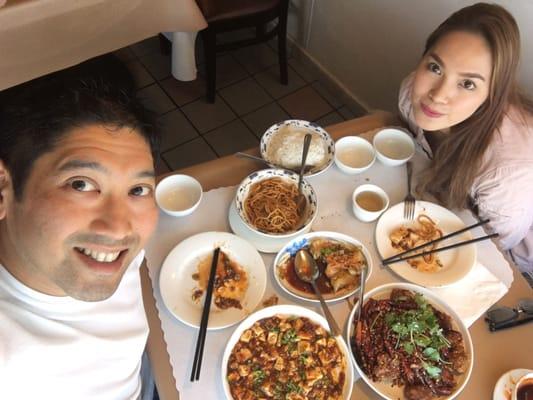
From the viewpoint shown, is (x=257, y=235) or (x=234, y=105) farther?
(x=234, y=105)

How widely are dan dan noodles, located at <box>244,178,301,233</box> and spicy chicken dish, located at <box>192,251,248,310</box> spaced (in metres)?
0.17

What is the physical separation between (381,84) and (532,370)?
2.29 m

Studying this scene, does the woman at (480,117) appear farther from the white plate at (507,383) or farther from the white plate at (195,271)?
the white plate at (195,271)

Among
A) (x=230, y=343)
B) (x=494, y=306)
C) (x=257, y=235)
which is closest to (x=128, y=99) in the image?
(x=257, y=235)

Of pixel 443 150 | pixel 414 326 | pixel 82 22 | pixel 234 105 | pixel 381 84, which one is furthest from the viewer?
pixel 234 105

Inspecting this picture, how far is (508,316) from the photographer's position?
147cm

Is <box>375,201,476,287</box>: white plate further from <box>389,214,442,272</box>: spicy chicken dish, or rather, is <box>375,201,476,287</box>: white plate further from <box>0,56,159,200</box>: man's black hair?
<box>0,56,159,200</box>: man's black hair

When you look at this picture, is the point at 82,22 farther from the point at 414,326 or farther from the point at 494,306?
the point at 494,306

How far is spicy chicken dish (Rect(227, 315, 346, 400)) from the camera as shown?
4.39 ft

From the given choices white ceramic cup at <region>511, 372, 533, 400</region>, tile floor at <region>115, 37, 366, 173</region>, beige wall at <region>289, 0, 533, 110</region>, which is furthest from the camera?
tile floor at <region>115, 37, 366, 173</region>

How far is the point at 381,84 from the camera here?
325 centimetres

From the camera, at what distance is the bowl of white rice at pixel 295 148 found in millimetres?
1798

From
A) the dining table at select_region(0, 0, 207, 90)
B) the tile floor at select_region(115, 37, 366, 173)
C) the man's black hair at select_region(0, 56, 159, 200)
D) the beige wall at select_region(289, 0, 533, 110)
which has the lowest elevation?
the tile floor at select_region(115, 37, 366, 173)

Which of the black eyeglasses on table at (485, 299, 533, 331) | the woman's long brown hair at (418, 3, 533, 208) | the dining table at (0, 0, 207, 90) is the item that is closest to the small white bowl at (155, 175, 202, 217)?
the dining table at (0, 0, 207, 90)
